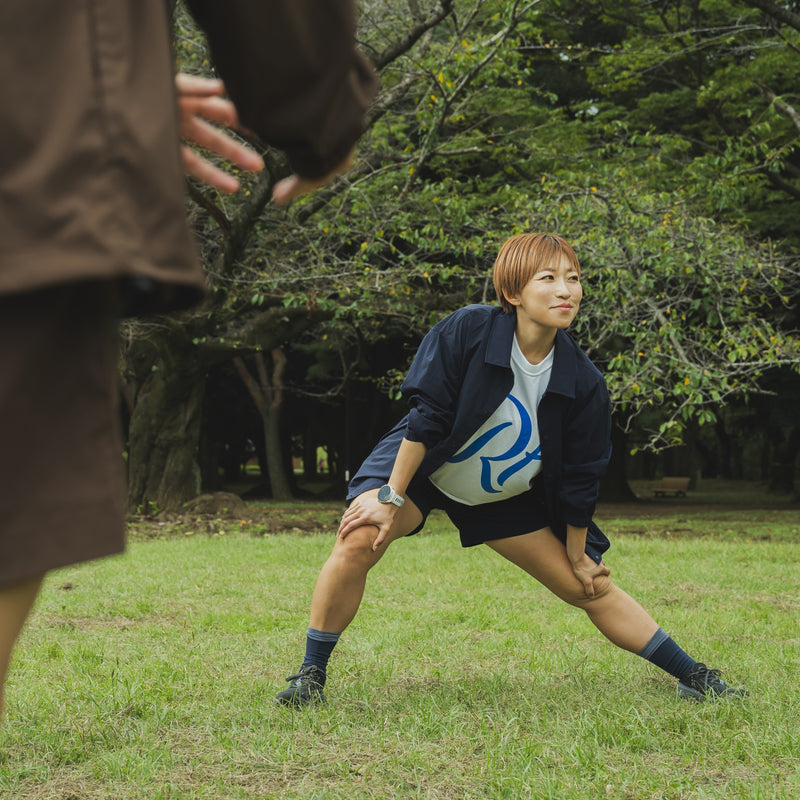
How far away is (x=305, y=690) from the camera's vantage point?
3535 millimetres

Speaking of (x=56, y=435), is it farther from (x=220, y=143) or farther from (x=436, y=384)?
(x=436, y=384)

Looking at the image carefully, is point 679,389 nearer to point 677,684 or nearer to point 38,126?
point 677,684

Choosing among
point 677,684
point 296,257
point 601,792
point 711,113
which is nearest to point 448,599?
point 677,684

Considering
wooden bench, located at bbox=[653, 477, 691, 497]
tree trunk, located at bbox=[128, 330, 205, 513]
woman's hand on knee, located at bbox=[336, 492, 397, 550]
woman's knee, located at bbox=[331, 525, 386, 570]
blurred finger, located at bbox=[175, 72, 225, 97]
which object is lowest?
wooden bench, located at bbox=[653, 477, 691, 497]

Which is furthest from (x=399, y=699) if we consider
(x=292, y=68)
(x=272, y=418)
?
(x=272, y=418)

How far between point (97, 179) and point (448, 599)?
5.54 metres

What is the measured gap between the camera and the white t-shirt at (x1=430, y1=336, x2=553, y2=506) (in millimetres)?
3498

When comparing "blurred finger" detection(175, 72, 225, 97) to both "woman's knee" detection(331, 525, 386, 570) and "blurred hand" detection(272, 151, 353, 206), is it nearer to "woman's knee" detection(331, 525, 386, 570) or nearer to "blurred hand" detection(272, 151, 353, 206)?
"blurred hand" detection(272, 151, 353, 206)

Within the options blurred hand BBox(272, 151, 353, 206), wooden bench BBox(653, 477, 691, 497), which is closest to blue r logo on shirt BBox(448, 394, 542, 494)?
blurred hand BBox(272, 151, 353, 206)

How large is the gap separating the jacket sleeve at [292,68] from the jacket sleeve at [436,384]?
7.12 ft

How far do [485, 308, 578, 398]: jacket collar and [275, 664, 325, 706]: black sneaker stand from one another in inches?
54.0

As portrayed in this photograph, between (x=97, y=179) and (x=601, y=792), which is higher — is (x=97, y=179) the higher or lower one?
the higher one

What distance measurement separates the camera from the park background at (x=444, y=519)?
305 centimetres

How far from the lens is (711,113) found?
1473 cm
